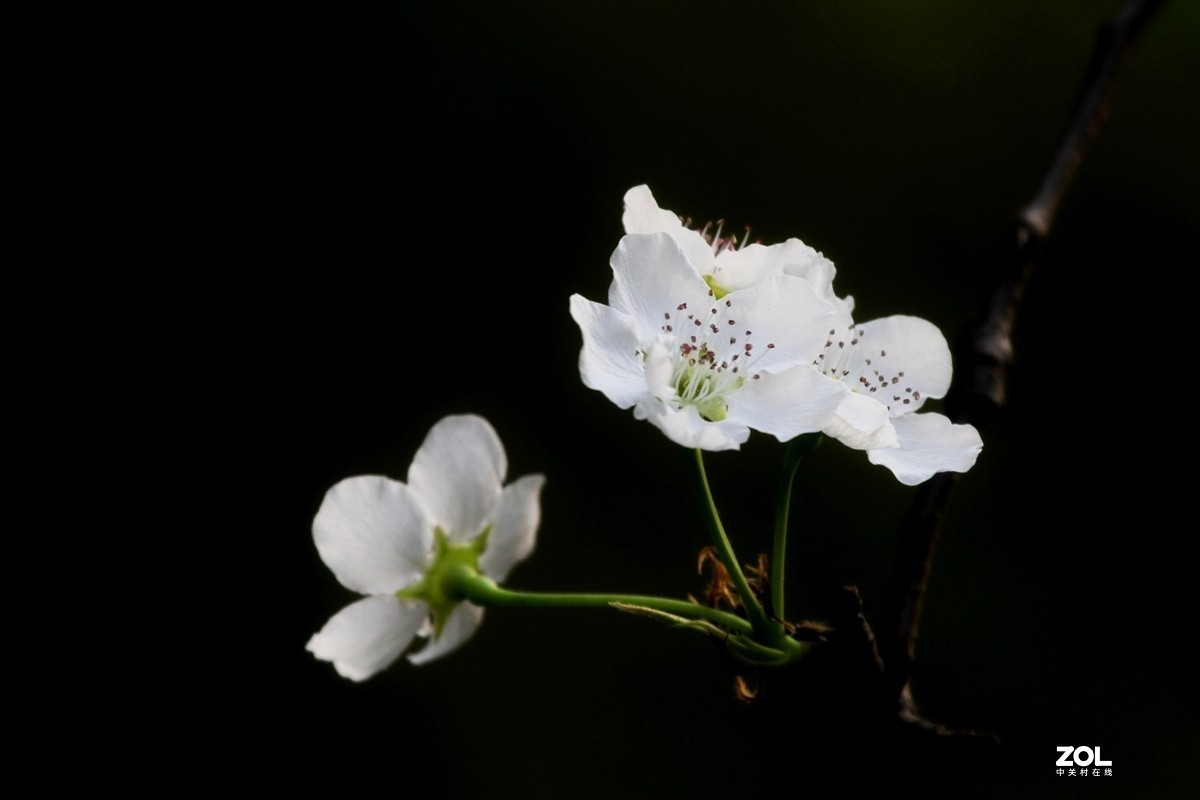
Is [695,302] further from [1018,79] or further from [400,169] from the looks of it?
[1018,79]

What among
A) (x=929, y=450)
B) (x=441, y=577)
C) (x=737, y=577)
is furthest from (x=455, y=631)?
(x=929, y=450)

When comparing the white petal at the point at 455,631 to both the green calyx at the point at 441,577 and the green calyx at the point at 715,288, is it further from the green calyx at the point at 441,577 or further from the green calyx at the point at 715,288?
the green calyx at the point at 715,288

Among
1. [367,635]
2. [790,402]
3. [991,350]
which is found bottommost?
[367,635]

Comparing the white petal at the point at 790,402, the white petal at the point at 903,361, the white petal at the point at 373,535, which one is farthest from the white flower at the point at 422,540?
the white petal at the point at 903,361

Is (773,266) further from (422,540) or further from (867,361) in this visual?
(422,540)

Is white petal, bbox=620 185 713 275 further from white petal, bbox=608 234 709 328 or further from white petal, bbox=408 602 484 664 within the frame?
white petal, bbox=408 602 484 664

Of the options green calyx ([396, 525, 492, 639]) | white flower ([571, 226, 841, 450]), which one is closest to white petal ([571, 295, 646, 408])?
white flower ([571, 226, 841, 450])
